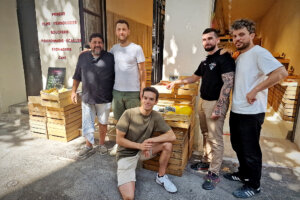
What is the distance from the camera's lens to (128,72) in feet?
11.0

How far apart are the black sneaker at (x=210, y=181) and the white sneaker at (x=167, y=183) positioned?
464 millimetres

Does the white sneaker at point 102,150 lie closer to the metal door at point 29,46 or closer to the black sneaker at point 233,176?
the black sneaker at point 233,176

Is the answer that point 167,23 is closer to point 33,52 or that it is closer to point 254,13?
point 33,52

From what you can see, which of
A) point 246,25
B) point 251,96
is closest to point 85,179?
point 251,96

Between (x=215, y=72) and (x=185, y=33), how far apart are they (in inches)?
59.9

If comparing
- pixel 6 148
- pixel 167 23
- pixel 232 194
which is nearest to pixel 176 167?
pixel 232 194

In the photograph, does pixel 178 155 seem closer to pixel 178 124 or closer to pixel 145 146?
pixel 178 124

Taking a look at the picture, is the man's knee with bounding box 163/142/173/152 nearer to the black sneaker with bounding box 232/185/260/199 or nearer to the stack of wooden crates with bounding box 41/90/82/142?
the black sneaker with bounding box 232/185/260/199

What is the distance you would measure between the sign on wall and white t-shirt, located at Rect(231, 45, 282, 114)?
4104mm

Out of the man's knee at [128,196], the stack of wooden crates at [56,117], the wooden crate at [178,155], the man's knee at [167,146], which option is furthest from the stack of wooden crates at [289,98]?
the stack of wooden crates at [56,117]

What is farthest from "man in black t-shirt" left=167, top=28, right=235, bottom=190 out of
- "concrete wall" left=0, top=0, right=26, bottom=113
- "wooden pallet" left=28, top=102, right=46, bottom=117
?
"concrete wall" left=0, top=0, right=26, bottom=113

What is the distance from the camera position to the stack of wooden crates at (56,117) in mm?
4176

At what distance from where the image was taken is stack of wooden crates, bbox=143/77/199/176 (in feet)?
9.89

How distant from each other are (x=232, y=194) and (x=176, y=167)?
0.86 metres
